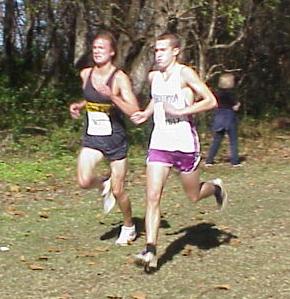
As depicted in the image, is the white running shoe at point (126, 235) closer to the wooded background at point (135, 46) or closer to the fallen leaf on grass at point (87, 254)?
the fallen leaf on grass at point (87, 254)

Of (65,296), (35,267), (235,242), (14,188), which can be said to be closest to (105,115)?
(35,267)

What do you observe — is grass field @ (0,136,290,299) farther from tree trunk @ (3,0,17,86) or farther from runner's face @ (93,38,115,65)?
tree trunk @ (3,0,17,86)

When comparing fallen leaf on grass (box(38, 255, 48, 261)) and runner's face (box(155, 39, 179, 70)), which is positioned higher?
runner's face (box(155, 39, 179, 70))

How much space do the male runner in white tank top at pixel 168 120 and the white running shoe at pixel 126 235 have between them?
109 cm

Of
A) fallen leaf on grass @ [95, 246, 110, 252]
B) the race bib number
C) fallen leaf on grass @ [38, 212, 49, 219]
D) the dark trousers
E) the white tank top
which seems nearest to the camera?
the white tank top

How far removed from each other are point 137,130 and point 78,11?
4.19m

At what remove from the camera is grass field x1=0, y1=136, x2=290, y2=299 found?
7.04m

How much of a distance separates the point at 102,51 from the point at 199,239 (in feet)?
6.62

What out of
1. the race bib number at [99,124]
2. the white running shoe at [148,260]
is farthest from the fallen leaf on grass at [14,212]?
the white running shoe at [148,260]

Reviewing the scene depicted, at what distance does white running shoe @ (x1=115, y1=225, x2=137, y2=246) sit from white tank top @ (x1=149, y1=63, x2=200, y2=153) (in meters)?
1.34

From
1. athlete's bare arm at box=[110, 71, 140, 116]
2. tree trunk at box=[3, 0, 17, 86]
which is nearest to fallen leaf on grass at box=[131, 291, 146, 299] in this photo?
athlete's bare arm at box=[110, 71, 140, 116]

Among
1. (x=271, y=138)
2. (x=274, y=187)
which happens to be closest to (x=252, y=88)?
(x=271, y=138)

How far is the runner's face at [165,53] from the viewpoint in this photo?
733 centimetres

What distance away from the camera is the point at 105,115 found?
814cm
